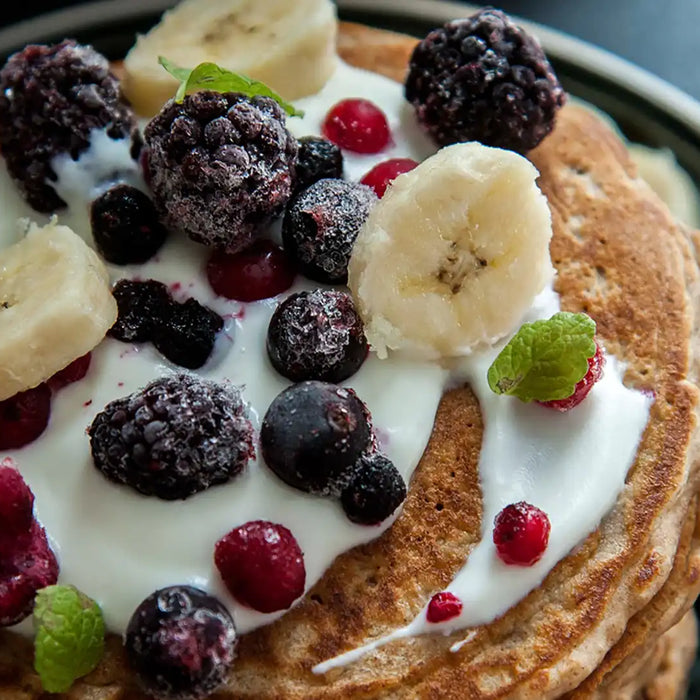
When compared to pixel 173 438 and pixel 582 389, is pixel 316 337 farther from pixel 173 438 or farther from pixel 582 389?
pixel 582 389

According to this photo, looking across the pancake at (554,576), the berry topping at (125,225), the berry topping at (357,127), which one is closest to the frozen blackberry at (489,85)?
the berry topping at (357,127)

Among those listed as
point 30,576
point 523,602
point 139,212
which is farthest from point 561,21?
point 30,576

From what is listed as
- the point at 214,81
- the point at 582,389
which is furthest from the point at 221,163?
the point at 582,389

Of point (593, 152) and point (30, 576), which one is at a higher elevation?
point (593, 152)

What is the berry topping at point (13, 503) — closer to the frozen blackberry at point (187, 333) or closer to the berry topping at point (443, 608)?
the frozen blackberry at point (187, 333)

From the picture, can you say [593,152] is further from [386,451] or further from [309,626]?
[309,626]
